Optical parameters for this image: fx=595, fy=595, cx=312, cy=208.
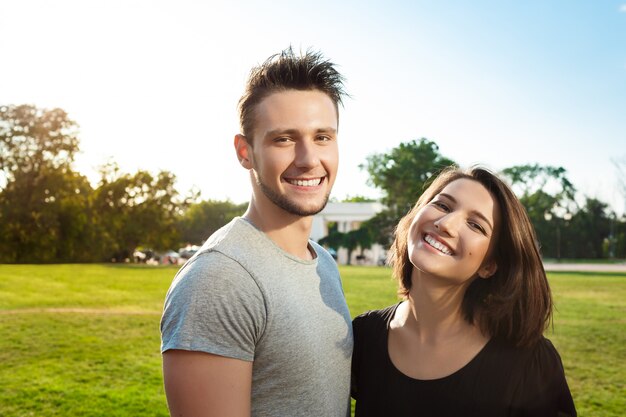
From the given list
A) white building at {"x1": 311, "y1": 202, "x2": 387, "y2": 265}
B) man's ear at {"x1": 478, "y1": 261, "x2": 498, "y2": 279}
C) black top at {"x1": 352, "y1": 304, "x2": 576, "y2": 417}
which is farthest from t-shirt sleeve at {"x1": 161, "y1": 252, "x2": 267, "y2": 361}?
white building at {"x1": 311, "y1": 202, "x2": 387, "y2": 265}

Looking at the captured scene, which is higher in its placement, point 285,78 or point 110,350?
point 285,78

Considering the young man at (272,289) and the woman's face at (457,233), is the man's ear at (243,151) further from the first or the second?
the woman's face at (457,233)

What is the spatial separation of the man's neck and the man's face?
2.0 inches

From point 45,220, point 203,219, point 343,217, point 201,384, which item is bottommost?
point 201,384

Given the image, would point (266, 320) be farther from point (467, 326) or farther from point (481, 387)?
point (467, 326)

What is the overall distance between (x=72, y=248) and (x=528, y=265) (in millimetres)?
45137

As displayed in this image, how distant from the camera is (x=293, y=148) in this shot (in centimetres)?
266

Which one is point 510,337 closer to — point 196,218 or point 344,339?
point 344,339

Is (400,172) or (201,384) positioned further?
(400,172)

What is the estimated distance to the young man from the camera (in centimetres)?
219

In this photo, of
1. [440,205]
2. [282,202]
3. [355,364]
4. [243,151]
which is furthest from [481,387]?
[243,151]

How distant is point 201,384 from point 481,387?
4.71ft

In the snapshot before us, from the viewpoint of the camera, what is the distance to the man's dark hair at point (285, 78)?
8.71 feet

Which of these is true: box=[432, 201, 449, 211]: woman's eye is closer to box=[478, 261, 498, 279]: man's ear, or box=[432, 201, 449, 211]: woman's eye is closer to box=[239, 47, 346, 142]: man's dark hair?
box=[478, 261, 498, 279]: man's ear
